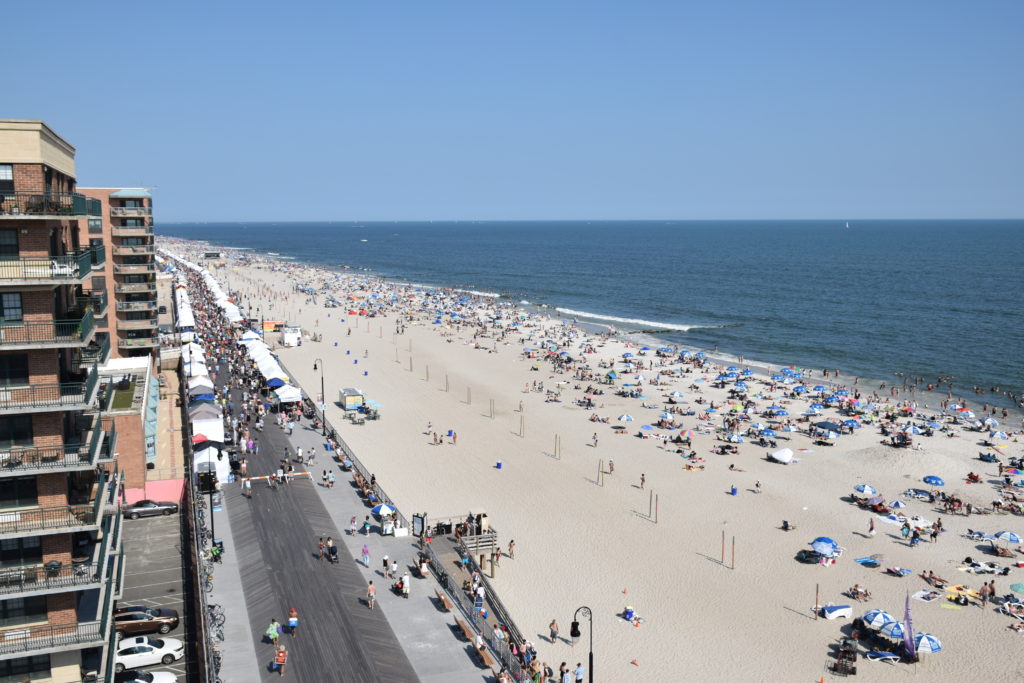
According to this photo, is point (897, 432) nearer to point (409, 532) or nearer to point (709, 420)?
point (709, 420)

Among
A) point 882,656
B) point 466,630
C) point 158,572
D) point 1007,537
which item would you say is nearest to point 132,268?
point 158,572

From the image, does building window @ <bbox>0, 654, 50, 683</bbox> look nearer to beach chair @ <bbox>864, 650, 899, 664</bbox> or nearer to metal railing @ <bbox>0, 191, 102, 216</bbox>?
metal railing @ <bbox>0, 191, 102, 216</bbox>

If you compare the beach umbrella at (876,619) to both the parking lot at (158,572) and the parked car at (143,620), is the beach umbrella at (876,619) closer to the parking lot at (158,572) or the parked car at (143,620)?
the parking lot at (158,572)

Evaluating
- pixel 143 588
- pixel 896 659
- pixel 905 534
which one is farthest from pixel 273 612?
pixel 905 534

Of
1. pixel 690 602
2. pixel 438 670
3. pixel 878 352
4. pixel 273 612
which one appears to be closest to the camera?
pixel 438 670

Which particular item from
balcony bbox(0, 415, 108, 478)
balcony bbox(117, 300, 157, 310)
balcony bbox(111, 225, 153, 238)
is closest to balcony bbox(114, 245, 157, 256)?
balcony bbox(111, 225, 153, 238)

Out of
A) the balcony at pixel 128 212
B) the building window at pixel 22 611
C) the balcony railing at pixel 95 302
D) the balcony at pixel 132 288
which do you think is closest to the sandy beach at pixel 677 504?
the balcony at pixel 132 288
